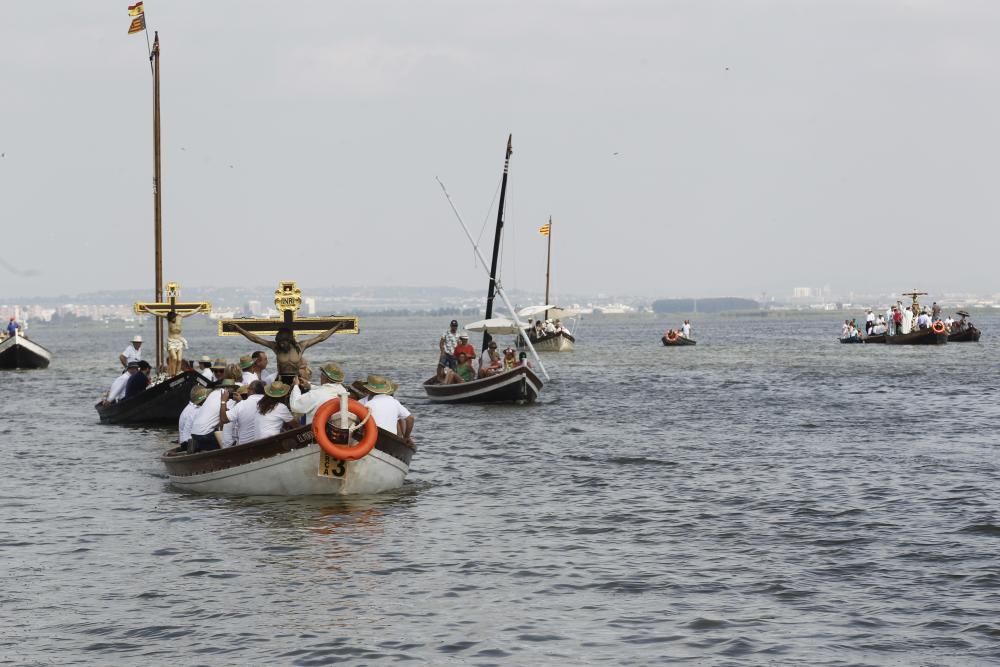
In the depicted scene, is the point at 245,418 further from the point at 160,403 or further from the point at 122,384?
the point at 122,384

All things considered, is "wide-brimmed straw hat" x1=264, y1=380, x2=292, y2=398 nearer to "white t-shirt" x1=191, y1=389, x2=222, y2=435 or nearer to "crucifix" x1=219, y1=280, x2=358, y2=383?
"white t-shirt" x1=191, y1=389, x2=222, y2=435

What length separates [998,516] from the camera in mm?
18078

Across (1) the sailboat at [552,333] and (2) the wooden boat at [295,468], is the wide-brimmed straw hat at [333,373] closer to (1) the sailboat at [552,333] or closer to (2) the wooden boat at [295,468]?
(2) the wooden boat at [295,468]

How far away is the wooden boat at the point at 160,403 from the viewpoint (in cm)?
3219

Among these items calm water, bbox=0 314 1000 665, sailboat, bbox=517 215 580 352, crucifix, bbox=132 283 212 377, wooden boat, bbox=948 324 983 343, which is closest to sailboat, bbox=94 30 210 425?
crucifix, bbox=132 283 212 377

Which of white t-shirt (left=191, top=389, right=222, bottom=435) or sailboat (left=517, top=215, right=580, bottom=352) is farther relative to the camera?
sailboat (left=517, top=215, right=580, bottom=352)

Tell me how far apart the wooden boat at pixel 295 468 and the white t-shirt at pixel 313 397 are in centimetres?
32

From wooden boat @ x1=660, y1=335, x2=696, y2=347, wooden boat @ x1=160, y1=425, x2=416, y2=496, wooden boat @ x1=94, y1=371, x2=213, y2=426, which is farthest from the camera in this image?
wooden boat @ x1=660, y1=335, x2=696, y2=347

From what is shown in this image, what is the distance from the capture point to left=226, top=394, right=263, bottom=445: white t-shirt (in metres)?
19.9

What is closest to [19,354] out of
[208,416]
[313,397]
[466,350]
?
[466,350]

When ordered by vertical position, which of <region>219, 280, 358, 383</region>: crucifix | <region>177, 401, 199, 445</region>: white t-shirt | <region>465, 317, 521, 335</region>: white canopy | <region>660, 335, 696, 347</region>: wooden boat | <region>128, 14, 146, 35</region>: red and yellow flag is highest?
<region>128, 14, 146, 35</region>: red and yellow flag

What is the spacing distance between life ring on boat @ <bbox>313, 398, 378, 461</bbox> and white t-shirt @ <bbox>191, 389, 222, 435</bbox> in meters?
3.33

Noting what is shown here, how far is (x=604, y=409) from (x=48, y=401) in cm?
1954

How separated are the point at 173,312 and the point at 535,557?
68.0ft
